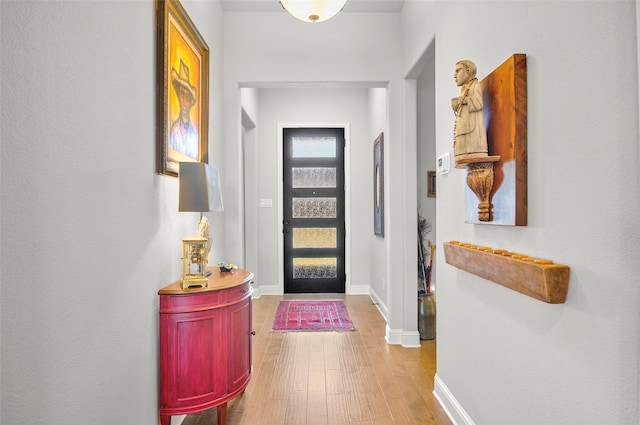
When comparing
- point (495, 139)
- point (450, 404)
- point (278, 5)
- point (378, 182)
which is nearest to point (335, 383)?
point (450, 404)

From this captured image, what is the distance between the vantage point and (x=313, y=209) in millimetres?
5523

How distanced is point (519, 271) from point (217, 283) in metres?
1.46

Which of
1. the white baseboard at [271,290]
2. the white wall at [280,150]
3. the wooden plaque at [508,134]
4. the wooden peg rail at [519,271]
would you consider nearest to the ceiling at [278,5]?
the white wall at [280,150]

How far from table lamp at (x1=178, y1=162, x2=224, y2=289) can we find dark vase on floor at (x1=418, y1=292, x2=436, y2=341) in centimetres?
226

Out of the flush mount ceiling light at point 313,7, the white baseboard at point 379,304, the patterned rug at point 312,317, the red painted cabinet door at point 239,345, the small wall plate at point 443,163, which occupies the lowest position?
the patterned rug at point 312,317

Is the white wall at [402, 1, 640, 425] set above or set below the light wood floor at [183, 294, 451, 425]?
above

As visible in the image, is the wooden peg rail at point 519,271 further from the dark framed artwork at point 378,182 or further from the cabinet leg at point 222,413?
the dark framed artwork at point 378,182

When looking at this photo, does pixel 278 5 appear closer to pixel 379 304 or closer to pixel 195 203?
pixel 195 203

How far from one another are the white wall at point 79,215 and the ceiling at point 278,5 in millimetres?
1664

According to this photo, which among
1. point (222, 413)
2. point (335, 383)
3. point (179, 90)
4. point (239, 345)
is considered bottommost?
point (335, 383)

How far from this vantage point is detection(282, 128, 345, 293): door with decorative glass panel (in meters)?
5.49

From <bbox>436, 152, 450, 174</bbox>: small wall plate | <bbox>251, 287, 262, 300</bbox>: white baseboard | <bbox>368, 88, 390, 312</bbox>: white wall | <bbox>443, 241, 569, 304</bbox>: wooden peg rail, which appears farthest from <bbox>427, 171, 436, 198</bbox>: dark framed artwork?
<bbox>251, 287, 262, 300</bbox>: white baseboard

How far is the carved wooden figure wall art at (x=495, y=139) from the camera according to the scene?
4.74 feet

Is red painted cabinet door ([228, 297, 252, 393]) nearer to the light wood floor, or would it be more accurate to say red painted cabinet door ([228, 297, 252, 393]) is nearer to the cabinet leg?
the cabinet leg
